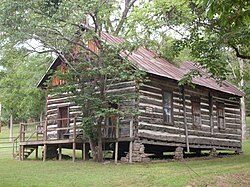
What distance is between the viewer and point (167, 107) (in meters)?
20.3

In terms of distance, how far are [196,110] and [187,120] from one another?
1309 mm

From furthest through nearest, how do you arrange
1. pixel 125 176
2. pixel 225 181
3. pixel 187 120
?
pixel 187 120 → pixel 125 176 → pixel 225 181

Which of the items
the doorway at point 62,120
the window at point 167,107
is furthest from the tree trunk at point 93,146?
the doorway at point 62,120

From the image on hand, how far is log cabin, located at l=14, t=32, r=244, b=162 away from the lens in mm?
18484

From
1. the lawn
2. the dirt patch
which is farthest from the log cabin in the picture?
the dirt patch

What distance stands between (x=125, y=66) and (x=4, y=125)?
5871 cm

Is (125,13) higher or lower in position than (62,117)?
higher

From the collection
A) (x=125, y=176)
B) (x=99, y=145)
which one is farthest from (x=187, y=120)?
(x=125, y=176)

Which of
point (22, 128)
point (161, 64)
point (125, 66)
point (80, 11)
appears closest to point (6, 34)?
point (80, 11)

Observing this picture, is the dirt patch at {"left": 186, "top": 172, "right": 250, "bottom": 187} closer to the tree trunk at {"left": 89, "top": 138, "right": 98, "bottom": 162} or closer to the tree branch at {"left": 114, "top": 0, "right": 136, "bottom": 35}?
the tree trunk at {"left": 89, "top": 138, "right": 98, "bottom": 162}

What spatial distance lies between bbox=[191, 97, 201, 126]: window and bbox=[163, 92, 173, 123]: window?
2.16 m

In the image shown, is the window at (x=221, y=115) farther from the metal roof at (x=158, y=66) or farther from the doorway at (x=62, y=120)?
the doorway at (x=62, y=120)

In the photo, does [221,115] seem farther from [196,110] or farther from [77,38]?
[77,38]

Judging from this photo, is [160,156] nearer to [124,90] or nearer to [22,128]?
[124,90]
